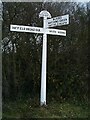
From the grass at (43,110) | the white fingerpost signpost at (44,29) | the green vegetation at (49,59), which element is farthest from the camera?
the green vegetation at (49,59)

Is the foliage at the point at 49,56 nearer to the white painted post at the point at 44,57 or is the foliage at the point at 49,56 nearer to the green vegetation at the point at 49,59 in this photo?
the green vegetation at the point at 49,59

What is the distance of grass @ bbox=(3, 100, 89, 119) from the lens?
5.11 meters

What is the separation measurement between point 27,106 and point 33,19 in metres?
1.88

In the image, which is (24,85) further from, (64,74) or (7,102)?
(64,74)

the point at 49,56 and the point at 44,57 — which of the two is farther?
the point at 49,56

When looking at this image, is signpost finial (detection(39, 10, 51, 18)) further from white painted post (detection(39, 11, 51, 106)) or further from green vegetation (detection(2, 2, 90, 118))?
green vegetation (detection(2, 2, 90, 118))

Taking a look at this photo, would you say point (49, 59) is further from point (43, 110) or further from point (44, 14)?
point (43, 110)

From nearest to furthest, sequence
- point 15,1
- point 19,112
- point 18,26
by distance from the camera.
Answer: point 19,112 → point 18,26 → point 15,1

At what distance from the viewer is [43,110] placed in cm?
525

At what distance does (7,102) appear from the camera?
5719 millimetres

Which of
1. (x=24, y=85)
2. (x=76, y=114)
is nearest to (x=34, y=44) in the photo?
(x=24, y=85)

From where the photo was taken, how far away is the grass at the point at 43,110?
5113mm

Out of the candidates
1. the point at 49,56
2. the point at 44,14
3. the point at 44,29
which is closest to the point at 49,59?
the point at 49,56

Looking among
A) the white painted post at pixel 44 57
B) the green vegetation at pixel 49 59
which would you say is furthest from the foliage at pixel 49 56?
the white painted post at pixel 44 57
